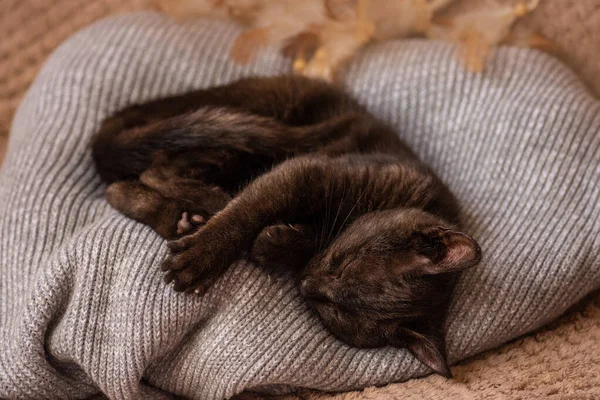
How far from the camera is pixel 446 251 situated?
1154mm

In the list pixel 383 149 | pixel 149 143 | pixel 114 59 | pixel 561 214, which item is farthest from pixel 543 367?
pixel 114 59

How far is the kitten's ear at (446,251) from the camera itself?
111 centimetres

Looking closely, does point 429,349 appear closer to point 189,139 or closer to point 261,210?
point 261,210

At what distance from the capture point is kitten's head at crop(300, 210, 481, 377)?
1.20 metres

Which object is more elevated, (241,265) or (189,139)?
(189,139)

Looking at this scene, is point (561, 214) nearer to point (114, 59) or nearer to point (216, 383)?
point (216, 383)

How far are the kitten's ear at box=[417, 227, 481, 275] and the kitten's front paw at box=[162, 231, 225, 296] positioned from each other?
446 millimetres

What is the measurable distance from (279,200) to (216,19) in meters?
0.93

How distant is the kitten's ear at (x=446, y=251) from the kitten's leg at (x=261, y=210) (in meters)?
0.25

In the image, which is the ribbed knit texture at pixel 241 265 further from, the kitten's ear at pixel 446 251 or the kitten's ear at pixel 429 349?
the kitten's ear at pixel 446 251

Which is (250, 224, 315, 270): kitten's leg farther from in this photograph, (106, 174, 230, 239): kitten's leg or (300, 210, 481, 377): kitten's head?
(106, 174, 230, 239): kitten's leg

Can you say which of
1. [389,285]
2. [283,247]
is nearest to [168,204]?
[283,247]

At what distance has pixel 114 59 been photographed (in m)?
1.71

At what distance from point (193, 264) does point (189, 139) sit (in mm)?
407
